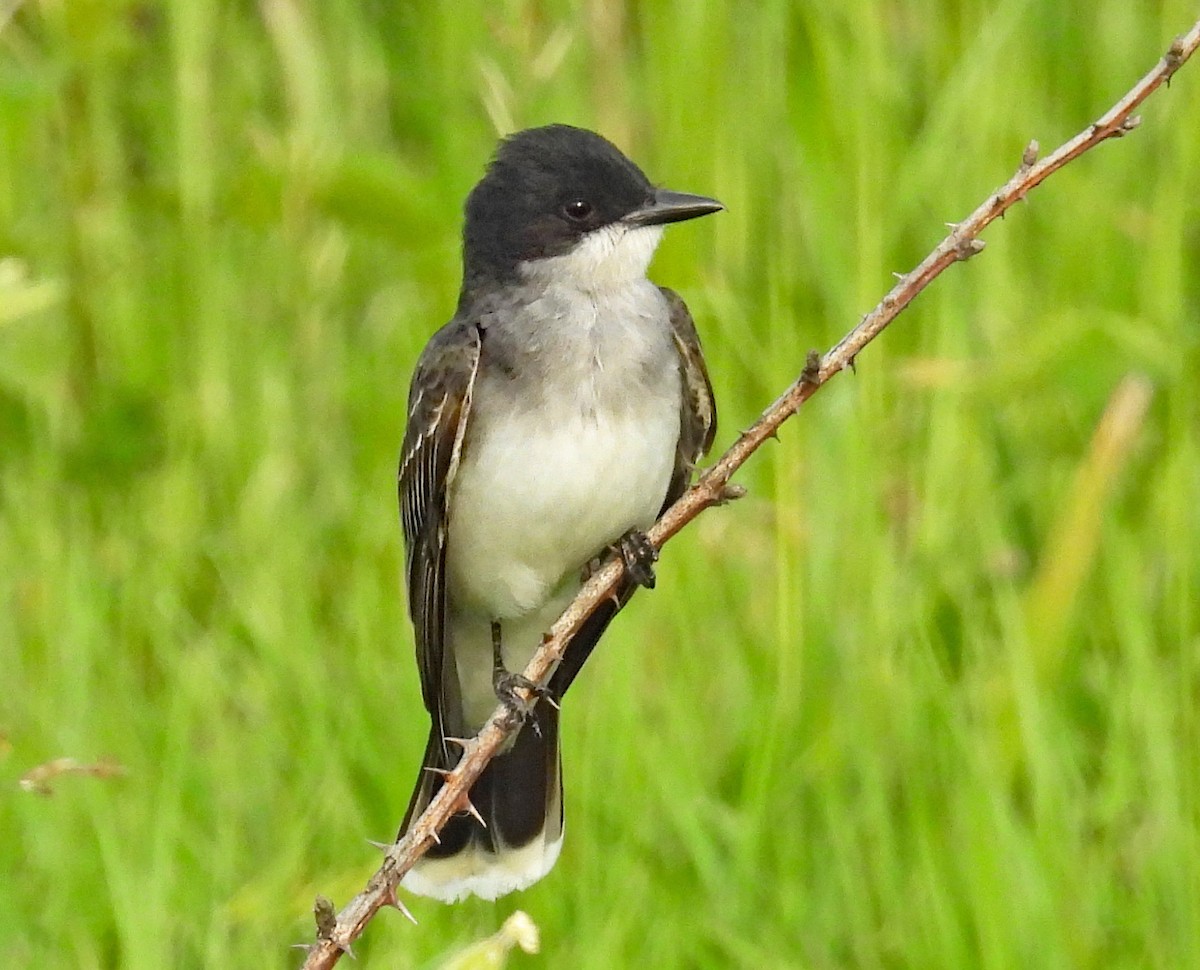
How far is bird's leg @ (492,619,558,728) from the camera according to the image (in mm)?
3988

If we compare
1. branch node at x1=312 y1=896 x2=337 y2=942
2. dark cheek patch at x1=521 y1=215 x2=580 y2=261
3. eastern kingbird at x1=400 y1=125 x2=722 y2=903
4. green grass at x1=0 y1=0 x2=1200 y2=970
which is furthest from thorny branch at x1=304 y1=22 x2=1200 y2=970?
dark cheek patch at x1=521 y1=215 x2=580 y2=261

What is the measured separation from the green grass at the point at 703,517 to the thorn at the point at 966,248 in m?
1.67

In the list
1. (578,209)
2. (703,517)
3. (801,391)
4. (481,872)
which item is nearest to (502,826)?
(481,872)

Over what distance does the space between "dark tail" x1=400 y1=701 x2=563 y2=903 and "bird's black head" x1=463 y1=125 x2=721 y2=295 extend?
3.22 ft

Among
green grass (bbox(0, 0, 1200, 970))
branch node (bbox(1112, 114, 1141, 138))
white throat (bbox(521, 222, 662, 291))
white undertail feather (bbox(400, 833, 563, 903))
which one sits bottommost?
white undertail feather (bbox(400, 833, 563, 903))

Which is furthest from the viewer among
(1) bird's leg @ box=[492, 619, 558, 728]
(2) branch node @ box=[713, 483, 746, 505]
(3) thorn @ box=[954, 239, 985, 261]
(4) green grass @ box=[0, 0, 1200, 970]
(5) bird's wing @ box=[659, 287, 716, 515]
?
(5) bird's wing @ box=[659, 287, 716, 515]

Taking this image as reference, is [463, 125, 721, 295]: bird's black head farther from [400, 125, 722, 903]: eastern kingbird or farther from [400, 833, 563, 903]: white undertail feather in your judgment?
[400, 833, 563, 903]: white undertail feather

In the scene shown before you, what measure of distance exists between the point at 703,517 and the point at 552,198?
1.29 metres

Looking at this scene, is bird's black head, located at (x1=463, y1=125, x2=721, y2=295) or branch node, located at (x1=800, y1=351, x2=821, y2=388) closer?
branch node, located at (x1=800, y1=351, x2=821, y2=388)

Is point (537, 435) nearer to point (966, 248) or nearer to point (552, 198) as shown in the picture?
point (552, 198)

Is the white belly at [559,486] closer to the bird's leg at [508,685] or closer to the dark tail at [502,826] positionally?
the bird's leg at [508,685]

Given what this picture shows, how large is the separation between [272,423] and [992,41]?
88.5 inches

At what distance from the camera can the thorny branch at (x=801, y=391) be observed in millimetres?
2814

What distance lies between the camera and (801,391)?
3.04 metres
